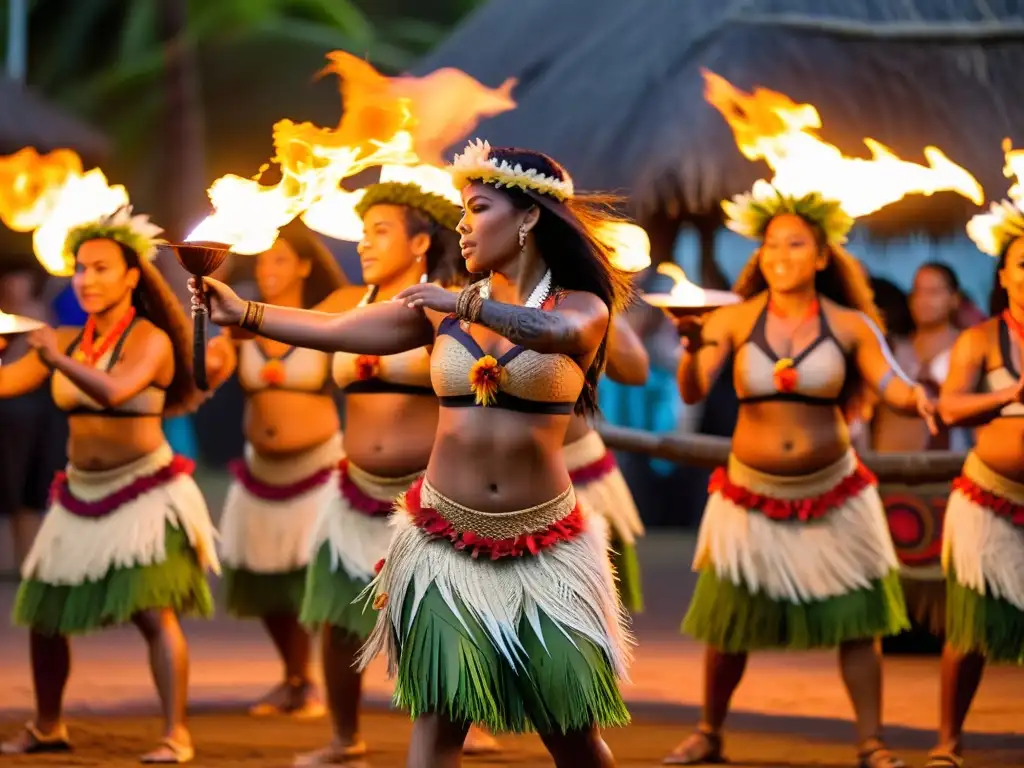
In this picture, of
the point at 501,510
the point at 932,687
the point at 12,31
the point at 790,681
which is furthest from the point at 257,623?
the point at 12,31

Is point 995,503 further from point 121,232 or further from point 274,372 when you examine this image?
point 121,232

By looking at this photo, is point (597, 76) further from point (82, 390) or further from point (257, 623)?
point (82, 390)

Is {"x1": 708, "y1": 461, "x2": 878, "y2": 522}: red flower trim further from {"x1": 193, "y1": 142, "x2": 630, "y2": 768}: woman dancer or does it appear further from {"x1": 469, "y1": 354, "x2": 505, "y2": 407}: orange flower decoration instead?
{"x1": 469, "y1": 354, "x2": 505, "y2": 407}: orange flower decoration

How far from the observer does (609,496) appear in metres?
6.55

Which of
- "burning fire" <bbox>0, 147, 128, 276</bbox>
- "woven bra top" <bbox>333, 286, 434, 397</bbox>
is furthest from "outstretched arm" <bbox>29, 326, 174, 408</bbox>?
"woven bra top" <bbox>333, 286, 434, 397</bbox>

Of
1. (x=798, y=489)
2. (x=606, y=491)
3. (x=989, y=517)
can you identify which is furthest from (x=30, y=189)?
(x=989, y=517)

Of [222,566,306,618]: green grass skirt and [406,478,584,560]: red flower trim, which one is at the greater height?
[406,478,584,560]: red flower trim

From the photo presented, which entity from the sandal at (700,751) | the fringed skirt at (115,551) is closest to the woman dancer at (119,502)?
the fringed skirt at (115,551)

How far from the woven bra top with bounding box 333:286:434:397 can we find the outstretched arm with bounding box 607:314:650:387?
0.68 m

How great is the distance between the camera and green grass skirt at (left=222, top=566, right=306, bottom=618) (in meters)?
6.82

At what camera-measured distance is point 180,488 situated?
238 inches

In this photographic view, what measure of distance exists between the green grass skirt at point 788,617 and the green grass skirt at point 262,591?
1.59 meters

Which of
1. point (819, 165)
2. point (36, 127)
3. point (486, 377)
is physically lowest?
point (486, 377)

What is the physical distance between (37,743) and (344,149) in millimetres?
2426
